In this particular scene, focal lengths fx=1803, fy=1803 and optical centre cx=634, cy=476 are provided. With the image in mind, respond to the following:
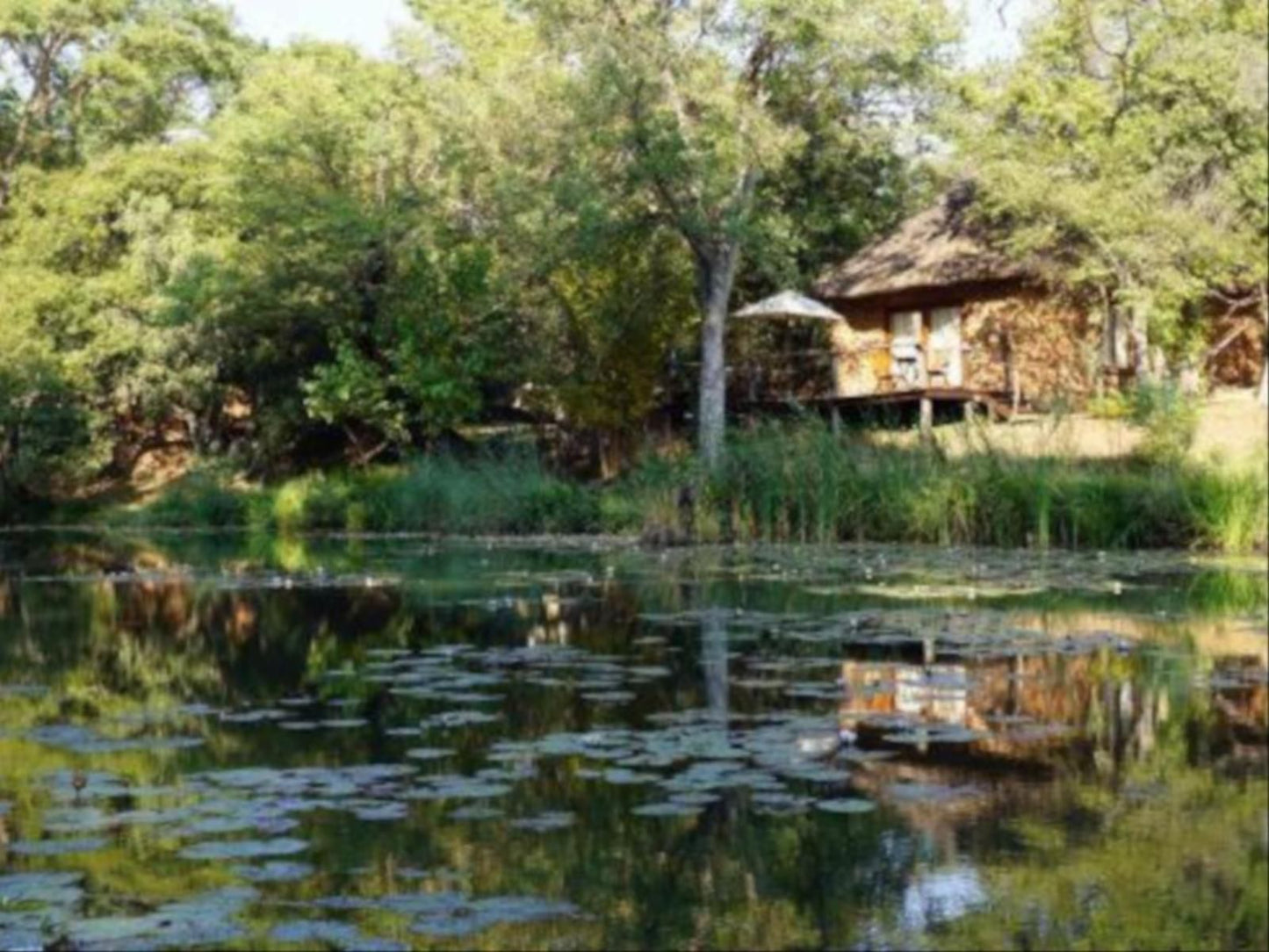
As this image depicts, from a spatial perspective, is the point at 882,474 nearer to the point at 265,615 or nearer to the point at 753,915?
the point at 265,615

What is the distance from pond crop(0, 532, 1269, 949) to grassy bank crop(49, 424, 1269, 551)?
2695 millimetres

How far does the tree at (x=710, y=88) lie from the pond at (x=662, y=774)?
13.1 metres

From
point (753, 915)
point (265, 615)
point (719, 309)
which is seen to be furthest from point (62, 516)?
point (753, 915)

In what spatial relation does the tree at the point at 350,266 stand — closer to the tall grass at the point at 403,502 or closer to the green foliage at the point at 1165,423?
the tall grass at the point at 403,502

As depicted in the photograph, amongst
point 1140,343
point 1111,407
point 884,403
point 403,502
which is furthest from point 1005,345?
point 403,502

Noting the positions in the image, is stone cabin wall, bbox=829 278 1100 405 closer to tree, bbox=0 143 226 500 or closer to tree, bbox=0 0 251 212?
tree, bbox=0 143 226 500

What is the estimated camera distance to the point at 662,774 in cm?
779

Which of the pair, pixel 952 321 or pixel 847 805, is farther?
pixel 952 321

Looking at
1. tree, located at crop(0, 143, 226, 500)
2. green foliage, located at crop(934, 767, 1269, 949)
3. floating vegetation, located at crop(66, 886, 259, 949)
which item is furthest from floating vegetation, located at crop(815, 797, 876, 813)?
tree, located at crop(0, 143, 226, 500)

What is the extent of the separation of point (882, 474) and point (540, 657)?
959 centimetres

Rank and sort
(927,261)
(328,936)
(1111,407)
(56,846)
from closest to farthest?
(328,936) → (56,846) → (1111,407) → (927,261)

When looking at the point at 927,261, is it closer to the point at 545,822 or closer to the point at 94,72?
the point at 94,72

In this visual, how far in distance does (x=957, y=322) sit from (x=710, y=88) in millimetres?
7209

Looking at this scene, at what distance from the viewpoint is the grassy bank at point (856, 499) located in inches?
704
